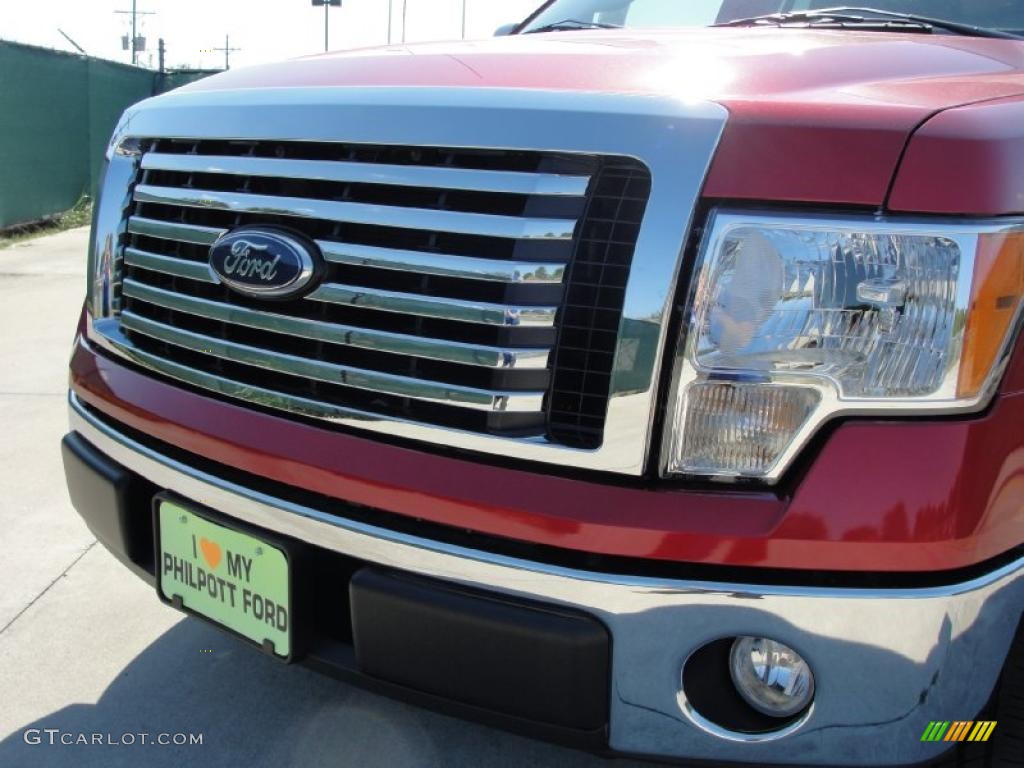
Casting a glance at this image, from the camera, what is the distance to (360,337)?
1.71m

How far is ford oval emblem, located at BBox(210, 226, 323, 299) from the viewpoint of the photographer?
5.73 feet

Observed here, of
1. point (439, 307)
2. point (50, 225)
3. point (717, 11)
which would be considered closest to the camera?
point (439, 307)

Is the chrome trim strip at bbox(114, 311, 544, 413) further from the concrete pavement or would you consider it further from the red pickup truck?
the concrete pavement

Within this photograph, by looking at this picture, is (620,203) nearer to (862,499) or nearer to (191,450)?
(862,499)

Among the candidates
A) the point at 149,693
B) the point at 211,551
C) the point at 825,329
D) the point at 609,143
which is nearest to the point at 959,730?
the point at 825,329

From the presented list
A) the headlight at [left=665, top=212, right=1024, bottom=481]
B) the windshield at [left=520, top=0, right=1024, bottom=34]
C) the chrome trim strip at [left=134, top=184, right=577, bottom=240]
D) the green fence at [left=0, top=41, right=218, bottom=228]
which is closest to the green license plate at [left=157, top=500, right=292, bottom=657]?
the chrome trim strip at [left=134, top=184, right=577, bottom=240]

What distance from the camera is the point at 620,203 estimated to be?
4.91 feet

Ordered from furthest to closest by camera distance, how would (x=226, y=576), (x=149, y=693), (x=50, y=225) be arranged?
(x=50, y=225), (x=149, y=693), (x=226, y=576)

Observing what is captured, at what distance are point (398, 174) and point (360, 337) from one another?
28 cm

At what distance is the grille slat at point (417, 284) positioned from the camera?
59.9 inches

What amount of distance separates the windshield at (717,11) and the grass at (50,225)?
850 cm

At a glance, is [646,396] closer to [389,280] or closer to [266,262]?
[389,280]

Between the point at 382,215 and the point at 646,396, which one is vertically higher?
the point at 382,215

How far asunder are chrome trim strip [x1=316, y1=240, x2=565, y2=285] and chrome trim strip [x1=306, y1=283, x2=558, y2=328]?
0.04 metres
